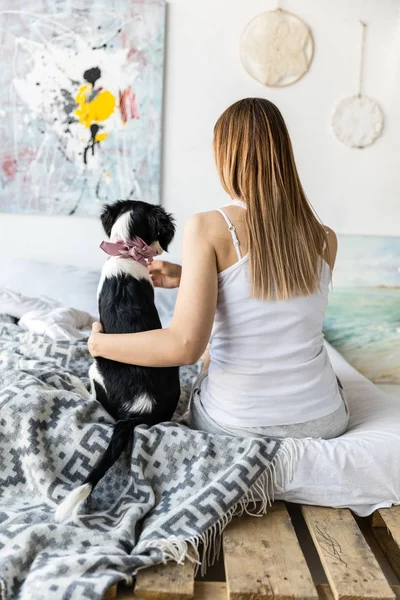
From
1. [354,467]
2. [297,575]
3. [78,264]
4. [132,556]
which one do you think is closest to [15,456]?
[132,556]

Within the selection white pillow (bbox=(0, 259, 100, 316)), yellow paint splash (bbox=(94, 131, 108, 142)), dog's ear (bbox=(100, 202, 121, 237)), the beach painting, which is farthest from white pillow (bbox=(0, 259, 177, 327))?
dog's ear (bbox=(100, 202, 121, 237))

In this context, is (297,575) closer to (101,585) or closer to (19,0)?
(101,585)

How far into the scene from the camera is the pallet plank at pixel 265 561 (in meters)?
1.07

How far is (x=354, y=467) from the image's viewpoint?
1367 millimetres

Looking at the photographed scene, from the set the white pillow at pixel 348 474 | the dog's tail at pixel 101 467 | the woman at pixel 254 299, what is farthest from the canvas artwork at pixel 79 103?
the white pillow at pixel 348 474

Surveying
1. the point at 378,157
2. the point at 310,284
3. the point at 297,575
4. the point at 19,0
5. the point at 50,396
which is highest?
the point at 19,0

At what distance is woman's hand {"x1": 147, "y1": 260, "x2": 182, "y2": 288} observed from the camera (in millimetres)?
1740

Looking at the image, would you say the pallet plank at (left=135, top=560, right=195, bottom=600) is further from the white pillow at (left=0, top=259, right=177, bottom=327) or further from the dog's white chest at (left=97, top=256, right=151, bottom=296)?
the white pillow at (left=0, top=259, right=177, bottom=327)

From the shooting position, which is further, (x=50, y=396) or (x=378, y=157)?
(x=378, y=157)

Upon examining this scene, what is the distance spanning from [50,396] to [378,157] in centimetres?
247

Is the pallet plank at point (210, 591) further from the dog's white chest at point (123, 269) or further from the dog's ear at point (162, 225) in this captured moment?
the dog's ear at point (162, 225)

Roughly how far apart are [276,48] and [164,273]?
6.24ft

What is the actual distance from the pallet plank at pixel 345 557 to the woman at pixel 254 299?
0.20m

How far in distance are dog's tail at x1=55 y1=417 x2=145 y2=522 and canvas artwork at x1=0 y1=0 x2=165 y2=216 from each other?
6.85ft
